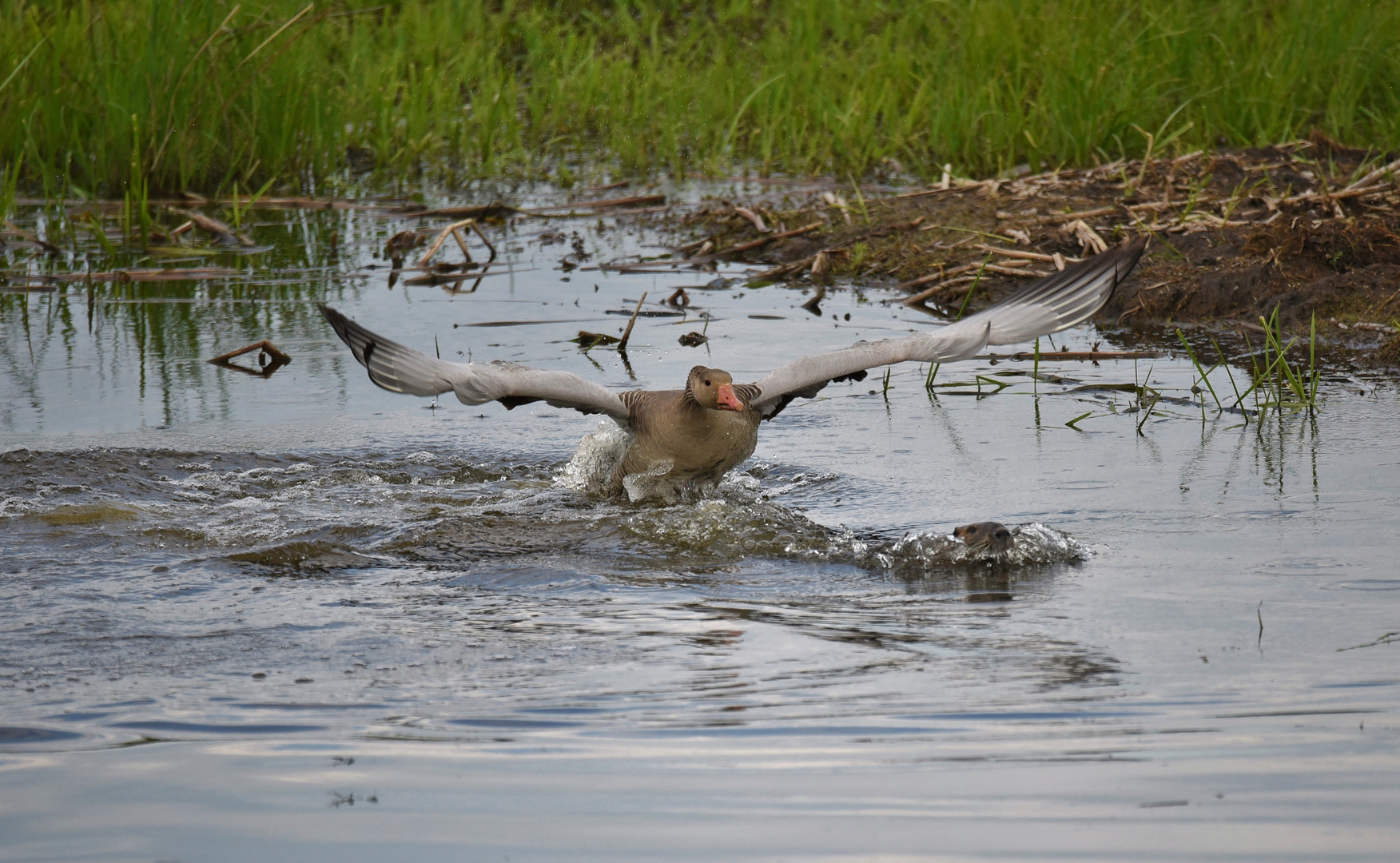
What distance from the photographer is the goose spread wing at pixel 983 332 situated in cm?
612

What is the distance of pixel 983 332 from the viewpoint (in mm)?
6133

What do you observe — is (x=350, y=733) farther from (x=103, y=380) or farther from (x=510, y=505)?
(x=103, y=380)

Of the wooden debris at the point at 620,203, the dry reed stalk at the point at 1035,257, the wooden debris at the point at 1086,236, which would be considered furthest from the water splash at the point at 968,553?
the wooden debris at the point at 620,203

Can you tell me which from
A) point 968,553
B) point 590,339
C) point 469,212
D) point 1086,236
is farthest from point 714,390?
→ point 469,212

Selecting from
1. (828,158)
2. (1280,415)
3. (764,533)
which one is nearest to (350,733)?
(764,533)

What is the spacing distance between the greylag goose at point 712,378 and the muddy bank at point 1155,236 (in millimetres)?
1336

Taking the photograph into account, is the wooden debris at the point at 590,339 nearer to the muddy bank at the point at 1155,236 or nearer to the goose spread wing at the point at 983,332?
the goose spread wing at the point at 983,332

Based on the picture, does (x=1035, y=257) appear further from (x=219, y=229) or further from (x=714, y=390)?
(x=219, y=229)

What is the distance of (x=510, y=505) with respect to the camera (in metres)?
6.02

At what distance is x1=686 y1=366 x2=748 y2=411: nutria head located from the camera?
583 cm

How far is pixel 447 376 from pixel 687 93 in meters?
8.06

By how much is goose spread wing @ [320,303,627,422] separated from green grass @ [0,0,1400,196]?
14.1ft

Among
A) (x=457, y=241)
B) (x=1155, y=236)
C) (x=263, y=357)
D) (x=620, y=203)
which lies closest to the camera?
(x=263, y=357)

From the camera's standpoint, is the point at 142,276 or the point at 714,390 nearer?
the point at 714,390
